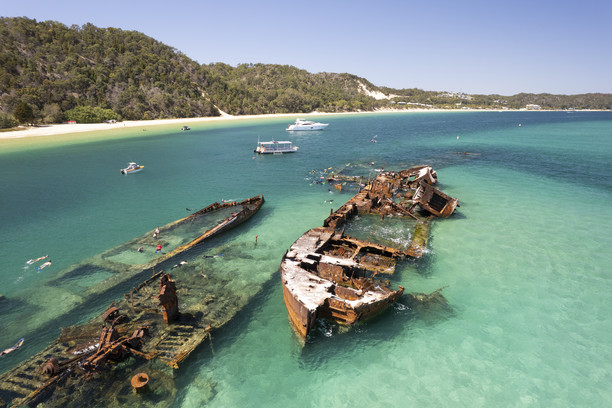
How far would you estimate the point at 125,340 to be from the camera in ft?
50.5

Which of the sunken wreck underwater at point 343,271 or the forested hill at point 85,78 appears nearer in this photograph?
the sunken wreck underwater at point 343,271

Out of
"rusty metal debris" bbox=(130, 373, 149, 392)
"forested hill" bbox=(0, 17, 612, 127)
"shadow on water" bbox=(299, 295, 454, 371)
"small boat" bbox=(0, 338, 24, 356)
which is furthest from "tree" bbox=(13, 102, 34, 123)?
"shadow on water" bbox=(299, 295, 454, 371)

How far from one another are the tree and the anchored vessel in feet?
389

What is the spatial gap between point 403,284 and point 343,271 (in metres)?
5.36

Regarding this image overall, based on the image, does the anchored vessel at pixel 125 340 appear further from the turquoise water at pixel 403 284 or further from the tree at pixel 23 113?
the tree at pixel 23 113

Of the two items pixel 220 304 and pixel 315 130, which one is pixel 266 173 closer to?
pixel 220 304

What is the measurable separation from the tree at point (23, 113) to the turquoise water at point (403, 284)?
65116 mm

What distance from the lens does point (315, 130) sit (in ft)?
465

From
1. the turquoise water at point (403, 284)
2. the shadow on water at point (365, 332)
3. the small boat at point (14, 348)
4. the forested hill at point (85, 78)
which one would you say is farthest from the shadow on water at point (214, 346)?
the forested hill at point (85, 78)

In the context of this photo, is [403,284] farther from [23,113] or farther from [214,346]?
[23,113]

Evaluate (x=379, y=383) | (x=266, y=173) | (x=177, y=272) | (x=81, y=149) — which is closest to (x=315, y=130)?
(x=266, y=173)

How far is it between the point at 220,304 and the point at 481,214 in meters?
34.8

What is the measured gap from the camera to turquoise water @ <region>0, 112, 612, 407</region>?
14.9 m

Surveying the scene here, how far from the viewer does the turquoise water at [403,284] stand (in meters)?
14.9
